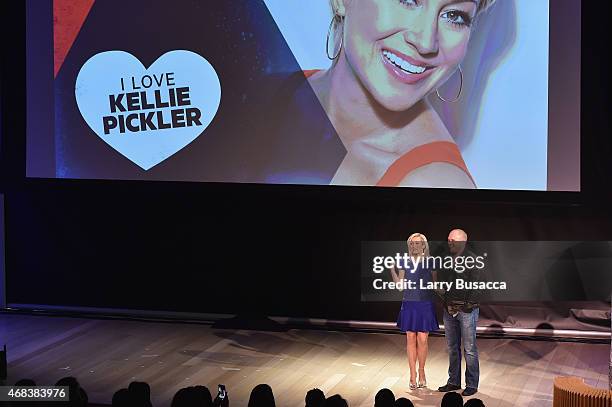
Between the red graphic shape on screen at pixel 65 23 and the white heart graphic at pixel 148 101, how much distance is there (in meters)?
0.28

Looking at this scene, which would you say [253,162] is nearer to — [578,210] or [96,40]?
[96,40]

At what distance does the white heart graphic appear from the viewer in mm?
9398

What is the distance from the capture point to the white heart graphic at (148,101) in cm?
940

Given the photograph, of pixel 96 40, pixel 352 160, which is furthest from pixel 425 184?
pixel 96 40

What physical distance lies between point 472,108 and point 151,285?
3584 mm

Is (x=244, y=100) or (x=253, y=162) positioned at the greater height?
(x=244, y=100)

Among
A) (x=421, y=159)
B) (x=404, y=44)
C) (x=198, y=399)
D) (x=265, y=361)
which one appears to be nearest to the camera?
(x=198, y=399)

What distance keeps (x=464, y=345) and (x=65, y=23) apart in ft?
16.4

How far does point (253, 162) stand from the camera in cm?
930

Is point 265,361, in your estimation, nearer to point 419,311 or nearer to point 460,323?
point 419,311

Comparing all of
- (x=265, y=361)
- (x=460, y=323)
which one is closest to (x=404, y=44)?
(x=460, y=323)

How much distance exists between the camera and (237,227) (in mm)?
9703

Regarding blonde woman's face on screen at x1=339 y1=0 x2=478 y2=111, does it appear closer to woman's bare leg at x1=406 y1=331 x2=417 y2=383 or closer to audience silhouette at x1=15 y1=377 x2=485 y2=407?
woman's bare leg at x1=406 y1=331 x2=417 y2=383

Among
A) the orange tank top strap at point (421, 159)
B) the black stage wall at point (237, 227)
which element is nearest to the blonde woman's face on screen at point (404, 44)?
the orange tank top strap at point (421, 159)
